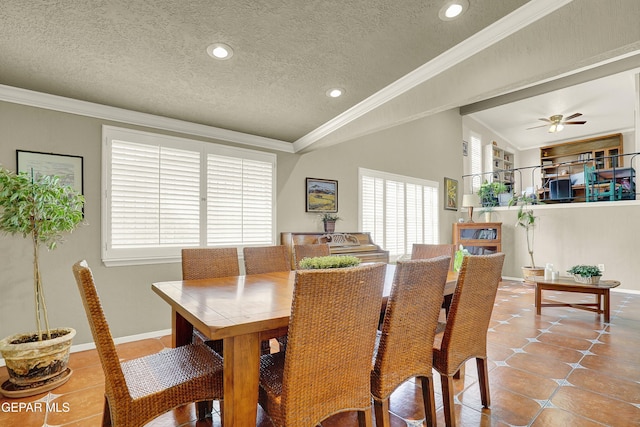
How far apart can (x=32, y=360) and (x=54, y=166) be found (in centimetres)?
169

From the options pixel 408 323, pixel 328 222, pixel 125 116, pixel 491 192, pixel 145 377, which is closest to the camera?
pixel 145 377

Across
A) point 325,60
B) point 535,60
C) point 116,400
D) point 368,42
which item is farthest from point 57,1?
point 535,60

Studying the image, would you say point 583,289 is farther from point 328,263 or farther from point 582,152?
point 582,152

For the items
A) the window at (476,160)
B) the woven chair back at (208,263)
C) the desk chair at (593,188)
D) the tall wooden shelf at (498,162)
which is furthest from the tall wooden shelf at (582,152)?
the woven chair back at (208,263)

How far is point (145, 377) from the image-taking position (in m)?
1.42

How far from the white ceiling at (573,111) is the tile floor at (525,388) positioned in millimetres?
4930

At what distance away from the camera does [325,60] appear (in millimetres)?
2299

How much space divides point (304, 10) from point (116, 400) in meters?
2.07

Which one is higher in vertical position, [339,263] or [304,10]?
[304,10]

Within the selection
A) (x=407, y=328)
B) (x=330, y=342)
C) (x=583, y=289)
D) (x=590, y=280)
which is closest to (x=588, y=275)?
(x=590, y=280)

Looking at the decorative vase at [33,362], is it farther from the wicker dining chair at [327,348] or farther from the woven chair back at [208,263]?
the wicker dining chair at [327,348]

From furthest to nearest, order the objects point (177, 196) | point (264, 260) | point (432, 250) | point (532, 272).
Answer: point (532, 272) → point (177, 196) → point (432, 250) → point (264, 260)

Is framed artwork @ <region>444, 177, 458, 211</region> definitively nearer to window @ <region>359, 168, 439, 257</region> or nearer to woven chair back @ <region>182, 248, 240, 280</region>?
window @ <region>359, 168, 439, 257</region>

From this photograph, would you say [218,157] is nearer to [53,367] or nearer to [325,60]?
[325,60]
